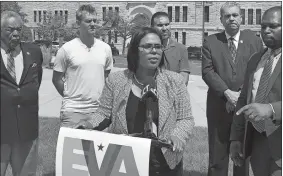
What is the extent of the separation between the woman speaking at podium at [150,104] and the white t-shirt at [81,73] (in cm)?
113

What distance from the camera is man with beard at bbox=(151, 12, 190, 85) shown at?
4840mm

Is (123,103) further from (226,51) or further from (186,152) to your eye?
(186,152)

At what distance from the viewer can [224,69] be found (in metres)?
4.29

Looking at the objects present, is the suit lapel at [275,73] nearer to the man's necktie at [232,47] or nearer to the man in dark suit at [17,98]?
the man's necktie at [232,47]

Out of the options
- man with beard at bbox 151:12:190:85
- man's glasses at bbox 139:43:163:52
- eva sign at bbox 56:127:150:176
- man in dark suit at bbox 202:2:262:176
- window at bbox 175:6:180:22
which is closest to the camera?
eva sign at bbox 56:127:150:176

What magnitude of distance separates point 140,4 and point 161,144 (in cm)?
4035

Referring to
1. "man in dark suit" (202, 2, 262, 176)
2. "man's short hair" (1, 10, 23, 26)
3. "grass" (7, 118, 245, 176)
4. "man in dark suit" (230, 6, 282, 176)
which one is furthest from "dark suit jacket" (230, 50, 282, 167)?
"grass" (7, 118, 245, 176)

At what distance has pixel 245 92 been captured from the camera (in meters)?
3.35

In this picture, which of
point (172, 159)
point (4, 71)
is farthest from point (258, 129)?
point (4, 71)

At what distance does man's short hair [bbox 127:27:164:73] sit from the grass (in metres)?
2.55

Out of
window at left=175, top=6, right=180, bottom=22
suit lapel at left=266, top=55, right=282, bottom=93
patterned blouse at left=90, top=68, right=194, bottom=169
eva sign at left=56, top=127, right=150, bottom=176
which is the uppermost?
window at left=175, top=6, right=180, bottom=22

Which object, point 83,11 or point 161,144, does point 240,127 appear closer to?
point 161,144

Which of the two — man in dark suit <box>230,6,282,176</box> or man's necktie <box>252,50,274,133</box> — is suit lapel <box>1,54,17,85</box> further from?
man's necktie <box>252,50,274,133</box>

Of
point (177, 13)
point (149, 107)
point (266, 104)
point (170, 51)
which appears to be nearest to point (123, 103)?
point (149, 107)
